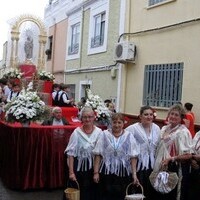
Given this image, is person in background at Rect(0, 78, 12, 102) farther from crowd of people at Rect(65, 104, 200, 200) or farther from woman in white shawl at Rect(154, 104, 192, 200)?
woman in white shawl at Rect(154, 104, 192, 200)

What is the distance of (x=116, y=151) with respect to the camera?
5227mm

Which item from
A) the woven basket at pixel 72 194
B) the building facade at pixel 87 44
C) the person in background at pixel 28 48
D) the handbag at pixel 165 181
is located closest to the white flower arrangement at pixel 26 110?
the woven basket at pixel 72 194

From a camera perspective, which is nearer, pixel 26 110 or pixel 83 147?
pixel 83 147

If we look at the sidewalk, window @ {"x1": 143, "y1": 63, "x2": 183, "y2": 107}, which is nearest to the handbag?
the sidewalk

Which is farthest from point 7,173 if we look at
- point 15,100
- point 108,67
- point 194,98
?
point 108,67

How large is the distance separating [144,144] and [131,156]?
0.39 m

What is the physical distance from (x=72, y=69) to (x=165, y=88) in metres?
8.11

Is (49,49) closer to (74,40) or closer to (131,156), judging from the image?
(74,40)

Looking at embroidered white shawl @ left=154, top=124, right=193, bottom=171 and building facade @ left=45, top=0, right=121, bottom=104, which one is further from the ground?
building facade @ left=45, top=0, right=121, bottom=104

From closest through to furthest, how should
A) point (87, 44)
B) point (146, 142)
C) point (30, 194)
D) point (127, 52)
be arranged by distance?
1. point (146, 142)
2. point (30, 194)
3. point (127, 52)
4. point (87, 44)

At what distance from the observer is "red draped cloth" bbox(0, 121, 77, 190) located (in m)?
7.47

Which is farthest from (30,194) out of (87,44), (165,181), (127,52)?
(87,44)

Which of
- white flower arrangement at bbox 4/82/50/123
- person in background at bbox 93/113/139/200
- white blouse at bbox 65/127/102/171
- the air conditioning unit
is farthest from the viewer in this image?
the air conditioning unit

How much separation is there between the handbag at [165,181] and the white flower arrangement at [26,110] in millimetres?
3143
